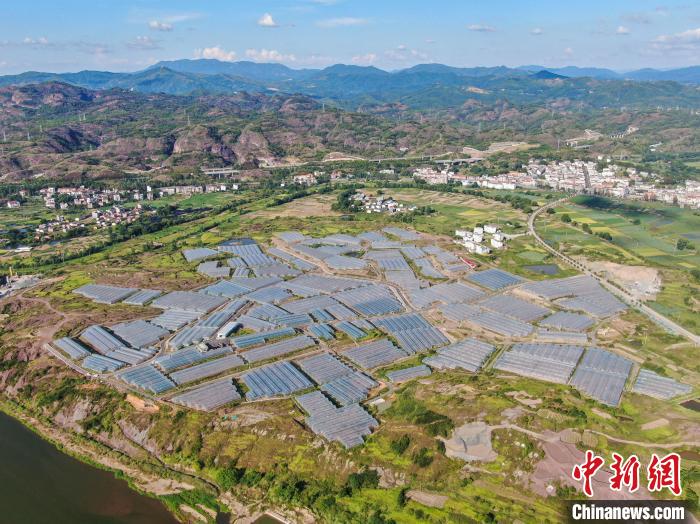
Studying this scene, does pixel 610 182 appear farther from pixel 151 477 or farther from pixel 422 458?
pixel 151 477

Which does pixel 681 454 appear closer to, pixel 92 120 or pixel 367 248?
pixel 367 248

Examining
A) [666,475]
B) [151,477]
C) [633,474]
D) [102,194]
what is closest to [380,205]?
[102,194]

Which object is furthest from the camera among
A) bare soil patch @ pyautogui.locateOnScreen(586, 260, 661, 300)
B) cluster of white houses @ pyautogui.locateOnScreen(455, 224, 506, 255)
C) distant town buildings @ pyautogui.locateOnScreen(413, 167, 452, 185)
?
distant town buildings @ pyautogui.locateOnScreen(413, 167, 452, 185)

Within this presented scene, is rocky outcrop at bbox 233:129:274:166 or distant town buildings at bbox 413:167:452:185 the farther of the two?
rocky outcrop at bbox 233:129:274:166

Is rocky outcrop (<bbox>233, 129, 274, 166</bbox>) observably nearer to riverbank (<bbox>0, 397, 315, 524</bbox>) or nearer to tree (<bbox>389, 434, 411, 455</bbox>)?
riverbank (<bbox>0, 397, 315, 524</bbox>)

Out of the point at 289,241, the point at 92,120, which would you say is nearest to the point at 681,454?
the point at 289,241

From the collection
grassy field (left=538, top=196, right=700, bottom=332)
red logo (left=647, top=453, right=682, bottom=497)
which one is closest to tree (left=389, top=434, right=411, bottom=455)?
Answer: red logo (left=647, top=453, right=682, bottom=497)
